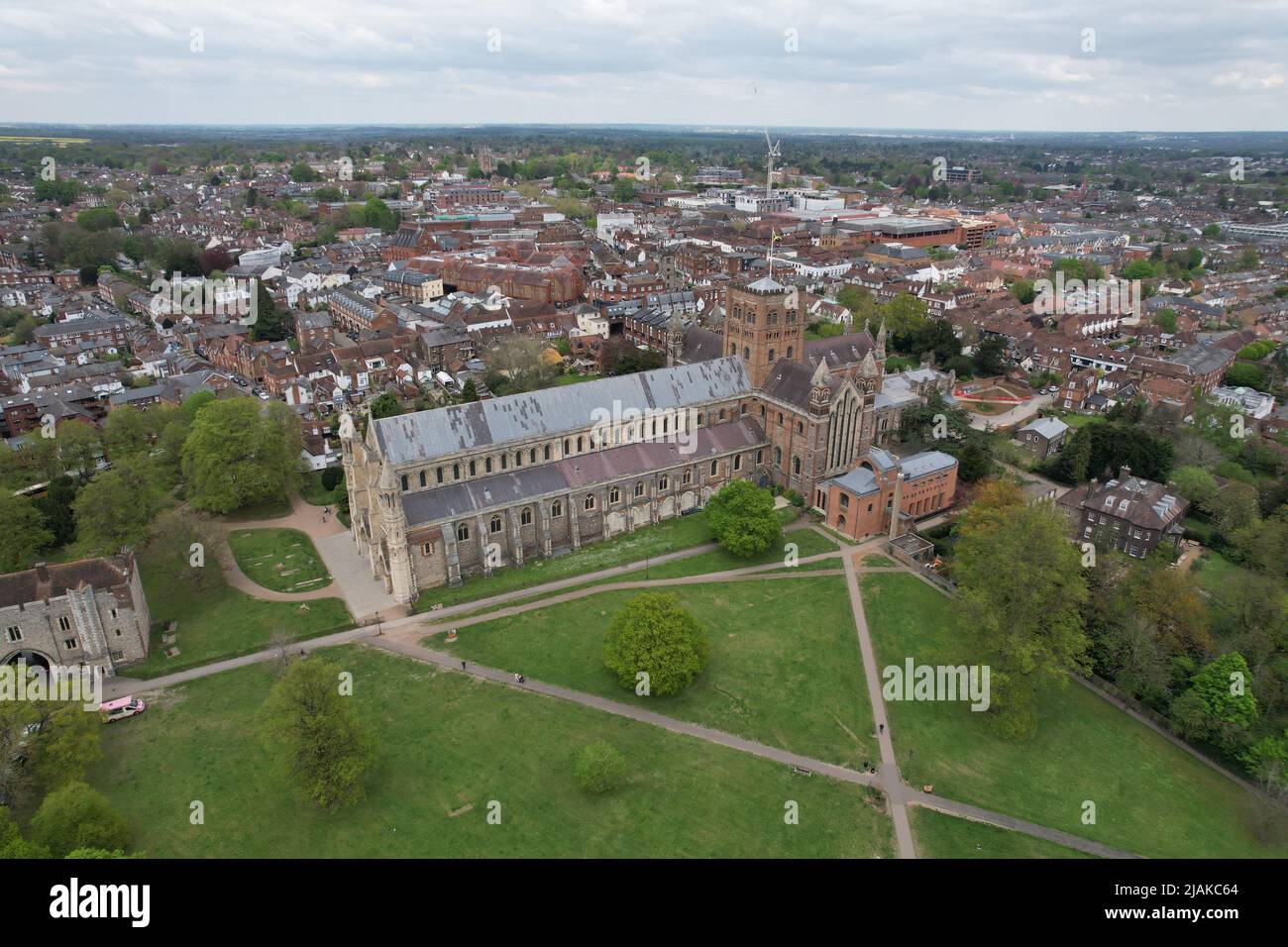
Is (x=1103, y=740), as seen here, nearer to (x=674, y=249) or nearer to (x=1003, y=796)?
(x=1003, y=796)

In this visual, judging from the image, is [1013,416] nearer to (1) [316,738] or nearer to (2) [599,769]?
(2) [599,769]

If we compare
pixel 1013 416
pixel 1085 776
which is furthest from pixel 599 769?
pixel 1013 416

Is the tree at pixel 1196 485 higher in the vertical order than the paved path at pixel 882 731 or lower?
higher

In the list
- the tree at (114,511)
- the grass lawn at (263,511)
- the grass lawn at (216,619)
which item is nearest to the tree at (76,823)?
the grass lawn at (216,619)

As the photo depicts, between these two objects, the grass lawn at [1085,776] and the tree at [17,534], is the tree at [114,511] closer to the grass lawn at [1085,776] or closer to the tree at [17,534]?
the tree at [17,534]

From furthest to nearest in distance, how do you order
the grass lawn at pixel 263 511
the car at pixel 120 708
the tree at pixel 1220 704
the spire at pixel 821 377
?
the grass lawn at pixel 263 511
the spire at pixel 821 377
the car at pixel 120 708
the tree at pixel 1220 704

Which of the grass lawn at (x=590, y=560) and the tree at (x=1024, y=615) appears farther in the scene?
the grass lawn at (x=590, y=560)

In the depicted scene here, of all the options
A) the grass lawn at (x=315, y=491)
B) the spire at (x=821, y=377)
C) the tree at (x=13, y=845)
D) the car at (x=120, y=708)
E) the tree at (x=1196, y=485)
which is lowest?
the car at (x=120, y=708)

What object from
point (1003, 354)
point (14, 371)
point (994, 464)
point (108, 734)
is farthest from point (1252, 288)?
point (14, 371)
